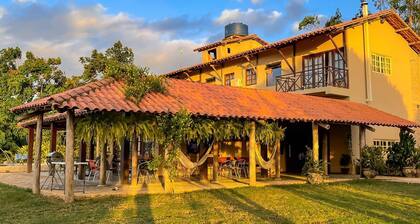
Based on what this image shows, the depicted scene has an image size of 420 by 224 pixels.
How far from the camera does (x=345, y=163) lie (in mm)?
19156

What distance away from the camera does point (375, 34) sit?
21.0 metres

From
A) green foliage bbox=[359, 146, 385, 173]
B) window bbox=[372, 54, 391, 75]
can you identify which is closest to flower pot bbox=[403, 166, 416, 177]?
green foliage bbox=[359, 146, 385, 173]

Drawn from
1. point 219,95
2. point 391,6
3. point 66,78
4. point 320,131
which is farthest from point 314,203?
point 66,78

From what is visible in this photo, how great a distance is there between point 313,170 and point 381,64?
31.8 ft

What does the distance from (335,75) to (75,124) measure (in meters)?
13.1

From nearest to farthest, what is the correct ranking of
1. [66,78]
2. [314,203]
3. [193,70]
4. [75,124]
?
[314,203], [75,124], [193,70], [66,78]

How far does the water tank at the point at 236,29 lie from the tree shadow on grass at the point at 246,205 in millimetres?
18226

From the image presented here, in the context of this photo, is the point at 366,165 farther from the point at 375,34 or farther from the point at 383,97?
the point at 375,34

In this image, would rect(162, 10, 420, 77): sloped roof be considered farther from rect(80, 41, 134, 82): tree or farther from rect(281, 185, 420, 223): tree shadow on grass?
rect(80, 41, 134, 82): tree

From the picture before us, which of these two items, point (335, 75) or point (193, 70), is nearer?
point (335, 75)

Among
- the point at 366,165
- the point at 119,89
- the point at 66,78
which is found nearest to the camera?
the point at 119,89

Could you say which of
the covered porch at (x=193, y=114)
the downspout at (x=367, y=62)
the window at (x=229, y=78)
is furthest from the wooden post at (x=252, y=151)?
the window at (x=229, y=78)

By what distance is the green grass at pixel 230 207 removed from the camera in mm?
7629

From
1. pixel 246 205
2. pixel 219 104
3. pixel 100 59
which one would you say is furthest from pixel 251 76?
pixel 100 59
